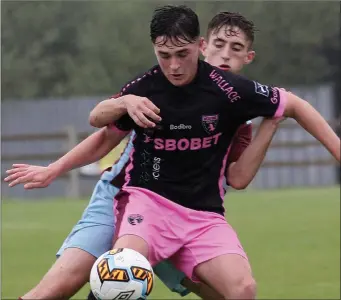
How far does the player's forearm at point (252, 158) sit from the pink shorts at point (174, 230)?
0.27 m

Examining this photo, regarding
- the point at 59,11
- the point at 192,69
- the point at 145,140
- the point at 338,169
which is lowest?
the point at 338,169

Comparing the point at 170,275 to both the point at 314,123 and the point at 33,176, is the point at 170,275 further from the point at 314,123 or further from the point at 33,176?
the point at 314,123

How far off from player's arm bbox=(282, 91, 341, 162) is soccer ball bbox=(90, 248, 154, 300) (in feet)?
3.76

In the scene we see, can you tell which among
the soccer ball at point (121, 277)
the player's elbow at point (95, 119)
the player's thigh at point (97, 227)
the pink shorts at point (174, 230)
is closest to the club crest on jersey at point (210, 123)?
the pink shorts at point (174, 230)

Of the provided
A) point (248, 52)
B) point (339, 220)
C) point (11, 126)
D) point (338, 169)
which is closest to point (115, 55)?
point (11, 126)

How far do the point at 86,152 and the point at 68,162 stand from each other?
115 millimetres

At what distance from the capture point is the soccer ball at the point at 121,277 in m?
4.79

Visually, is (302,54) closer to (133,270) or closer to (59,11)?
(59,11)

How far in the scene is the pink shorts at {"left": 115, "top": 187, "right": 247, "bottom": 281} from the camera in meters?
5.33

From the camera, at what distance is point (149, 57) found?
28438 mm

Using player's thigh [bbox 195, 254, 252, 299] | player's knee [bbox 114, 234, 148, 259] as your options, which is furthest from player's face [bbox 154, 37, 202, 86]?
player's thigh [bbox 195, 254, 252, 299]

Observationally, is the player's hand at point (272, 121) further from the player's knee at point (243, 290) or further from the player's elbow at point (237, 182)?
the player's knee at point (243, 290)

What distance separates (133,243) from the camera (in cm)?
521

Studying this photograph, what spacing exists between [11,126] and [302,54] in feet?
28.2
